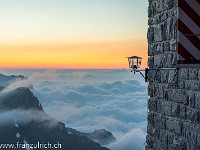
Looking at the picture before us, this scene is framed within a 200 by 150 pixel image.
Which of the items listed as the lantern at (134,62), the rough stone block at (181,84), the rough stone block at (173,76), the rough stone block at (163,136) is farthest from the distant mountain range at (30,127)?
the rough stone block at (181,84)

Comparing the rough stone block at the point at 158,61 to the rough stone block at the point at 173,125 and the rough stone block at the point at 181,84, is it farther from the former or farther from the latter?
the rough stone block at the point at 173,125

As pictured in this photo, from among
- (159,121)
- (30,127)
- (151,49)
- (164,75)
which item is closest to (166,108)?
(159,121)

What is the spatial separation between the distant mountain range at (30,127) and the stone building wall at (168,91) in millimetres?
135769

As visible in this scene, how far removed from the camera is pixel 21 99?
187 m

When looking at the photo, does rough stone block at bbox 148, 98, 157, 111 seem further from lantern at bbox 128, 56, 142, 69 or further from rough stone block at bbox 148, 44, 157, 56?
lantern at bbox 128, 56, 142, 69

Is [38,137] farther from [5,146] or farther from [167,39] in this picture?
[167,39]

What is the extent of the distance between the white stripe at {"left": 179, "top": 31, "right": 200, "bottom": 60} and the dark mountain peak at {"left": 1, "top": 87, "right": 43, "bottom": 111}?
180039mm

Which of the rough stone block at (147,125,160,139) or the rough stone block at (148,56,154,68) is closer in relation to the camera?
the rough stone block at (147,125,160,139)

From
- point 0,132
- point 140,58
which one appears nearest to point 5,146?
point 0,132

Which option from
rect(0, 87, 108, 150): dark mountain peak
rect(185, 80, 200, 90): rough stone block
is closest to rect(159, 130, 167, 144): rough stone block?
rect(185, 80, 200, 90): rough stone block

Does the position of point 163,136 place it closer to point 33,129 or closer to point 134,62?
point 134,62

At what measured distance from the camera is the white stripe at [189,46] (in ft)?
22.6

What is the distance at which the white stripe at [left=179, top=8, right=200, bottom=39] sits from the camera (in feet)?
22.8

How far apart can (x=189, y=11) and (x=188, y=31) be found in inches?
16.3
